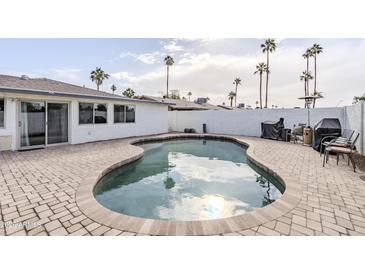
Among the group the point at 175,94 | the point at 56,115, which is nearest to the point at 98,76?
the point at 175,94

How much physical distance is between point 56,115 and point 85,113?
1.43 metres

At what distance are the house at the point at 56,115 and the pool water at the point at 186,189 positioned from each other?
4.67 metres

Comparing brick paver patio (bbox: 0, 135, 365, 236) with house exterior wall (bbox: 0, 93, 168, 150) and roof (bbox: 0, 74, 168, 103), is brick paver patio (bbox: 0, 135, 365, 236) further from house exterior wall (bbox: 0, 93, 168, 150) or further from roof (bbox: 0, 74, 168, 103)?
roof (bbox: 0, 74, 168, 103)

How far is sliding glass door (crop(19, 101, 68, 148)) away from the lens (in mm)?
8062

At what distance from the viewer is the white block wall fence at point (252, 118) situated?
8.43 metres

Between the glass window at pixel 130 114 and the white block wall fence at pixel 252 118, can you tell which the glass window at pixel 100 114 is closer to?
the glass window at pixel 130 114

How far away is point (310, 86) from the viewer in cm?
3269

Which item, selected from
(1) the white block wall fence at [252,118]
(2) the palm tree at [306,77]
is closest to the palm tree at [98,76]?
(1) the white block wall fence at [252,118]
